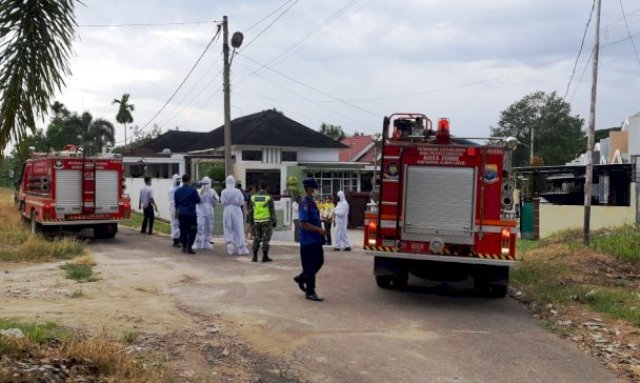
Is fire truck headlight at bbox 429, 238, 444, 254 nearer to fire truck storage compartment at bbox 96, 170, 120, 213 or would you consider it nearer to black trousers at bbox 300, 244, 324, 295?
black trousers at bbox 300, 244, 324, 295

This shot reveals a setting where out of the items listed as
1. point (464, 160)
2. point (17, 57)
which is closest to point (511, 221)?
point (464, 160)

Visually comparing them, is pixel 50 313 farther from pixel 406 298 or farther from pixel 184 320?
pixel 406 298

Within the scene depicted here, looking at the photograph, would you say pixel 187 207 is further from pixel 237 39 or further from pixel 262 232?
pixel 237 39

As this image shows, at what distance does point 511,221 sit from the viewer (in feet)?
29.9

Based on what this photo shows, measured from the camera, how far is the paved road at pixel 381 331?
616 centimetres

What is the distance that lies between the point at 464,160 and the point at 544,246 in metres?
8.56

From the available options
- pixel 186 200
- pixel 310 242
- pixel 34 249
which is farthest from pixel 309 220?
pixel 34 249

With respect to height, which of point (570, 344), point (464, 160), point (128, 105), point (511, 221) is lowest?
point (570, 344)

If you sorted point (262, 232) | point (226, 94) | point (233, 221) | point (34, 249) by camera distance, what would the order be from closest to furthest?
point (34, 249)
point (262, 232)
point (233, 221)
point (226, 94)

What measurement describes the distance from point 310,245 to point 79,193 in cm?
948

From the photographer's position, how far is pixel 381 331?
7602 millimetres

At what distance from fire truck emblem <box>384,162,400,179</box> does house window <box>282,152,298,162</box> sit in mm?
29774

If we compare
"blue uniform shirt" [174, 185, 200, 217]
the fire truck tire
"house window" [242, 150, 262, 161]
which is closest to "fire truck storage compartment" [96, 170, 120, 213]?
the fire truck tire

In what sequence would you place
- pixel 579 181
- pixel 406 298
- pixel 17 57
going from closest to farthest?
pixel 17 57
pixel 406 298
pixel 579 181
